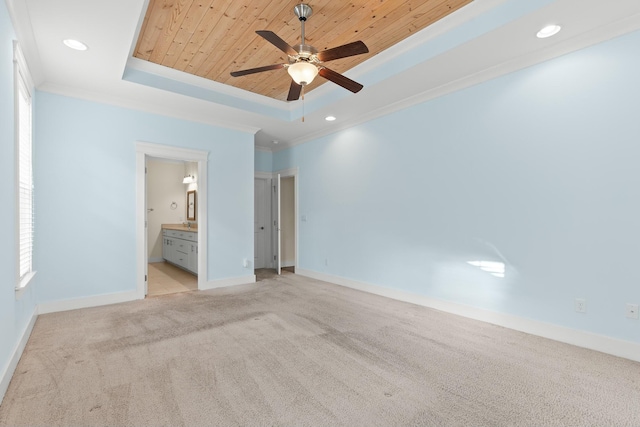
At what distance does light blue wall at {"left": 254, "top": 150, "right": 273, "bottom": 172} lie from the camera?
6684 mm

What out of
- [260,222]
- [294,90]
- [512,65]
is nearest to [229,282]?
[260,222]

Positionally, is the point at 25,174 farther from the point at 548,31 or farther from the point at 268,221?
the point at 548,31

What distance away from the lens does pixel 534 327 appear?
9.80 feet

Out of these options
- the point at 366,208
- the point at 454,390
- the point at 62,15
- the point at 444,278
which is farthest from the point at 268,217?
the point at 454,390

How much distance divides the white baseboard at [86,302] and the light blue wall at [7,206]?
4.05 feet

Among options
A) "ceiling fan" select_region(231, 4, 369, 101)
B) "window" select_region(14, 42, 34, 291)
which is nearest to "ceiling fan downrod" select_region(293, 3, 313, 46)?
"ceiling fan" select_region(231, 4, 369, 101)

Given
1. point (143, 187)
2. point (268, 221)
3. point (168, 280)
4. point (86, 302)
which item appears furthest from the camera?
point (268, 221)

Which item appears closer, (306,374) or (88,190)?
(306,374)

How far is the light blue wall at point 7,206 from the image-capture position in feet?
6.71

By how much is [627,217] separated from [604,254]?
1.14 ft

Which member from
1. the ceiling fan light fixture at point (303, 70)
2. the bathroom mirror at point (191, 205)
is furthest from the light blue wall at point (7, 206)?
the bathroom mirror at point (191, 205)

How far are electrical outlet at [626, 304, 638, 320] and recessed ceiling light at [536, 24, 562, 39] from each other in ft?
7.66

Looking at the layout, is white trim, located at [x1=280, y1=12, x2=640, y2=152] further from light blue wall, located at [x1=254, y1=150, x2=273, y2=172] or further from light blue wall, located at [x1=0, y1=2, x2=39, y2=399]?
light blue wall, located at [x1=0, y1=2, x2=39, y2=399]

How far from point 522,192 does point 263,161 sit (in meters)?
5.02
